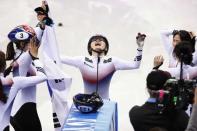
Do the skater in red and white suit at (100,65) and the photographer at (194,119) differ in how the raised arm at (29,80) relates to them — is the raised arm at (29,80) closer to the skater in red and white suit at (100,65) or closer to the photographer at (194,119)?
the skater in red and white suit at (100,65)

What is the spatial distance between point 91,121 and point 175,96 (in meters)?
0.99

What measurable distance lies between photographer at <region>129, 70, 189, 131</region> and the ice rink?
12.8 ft

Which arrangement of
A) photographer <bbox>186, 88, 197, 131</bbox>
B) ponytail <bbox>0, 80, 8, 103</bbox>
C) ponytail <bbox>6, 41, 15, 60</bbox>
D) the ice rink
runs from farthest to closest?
1. the ice rink
2. ponytail <bbox>6, 41, 15, 60</bbox>
3. ponytail <bbox>0, 80, 8, 103</bbox>
4. photographer <bbox>186, 88, 197, 131</bbox>

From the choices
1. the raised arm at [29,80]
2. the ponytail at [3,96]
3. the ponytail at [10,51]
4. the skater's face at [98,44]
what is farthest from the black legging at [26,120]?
the skater's face at [98,44]

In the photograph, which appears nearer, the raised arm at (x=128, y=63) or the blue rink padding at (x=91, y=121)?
the blue rink padding at (x=91, y=121)

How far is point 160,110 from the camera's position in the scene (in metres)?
5.16

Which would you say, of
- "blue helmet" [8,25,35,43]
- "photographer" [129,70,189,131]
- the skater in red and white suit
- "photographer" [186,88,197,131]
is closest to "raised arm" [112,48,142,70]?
the skater in red and white suit

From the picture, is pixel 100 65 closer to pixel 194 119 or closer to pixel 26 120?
pixel 26 120

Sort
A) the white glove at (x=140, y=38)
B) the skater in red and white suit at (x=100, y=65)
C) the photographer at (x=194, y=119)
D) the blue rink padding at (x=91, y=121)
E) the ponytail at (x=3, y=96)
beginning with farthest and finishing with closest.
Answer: the skater in red and white suit at (x=100, y=65), the white glove at (x=140, y=38), the ponytail at (x=3, y=96), the blue rink padding at (x=91, y=121), the photographer at (x=194, y=119)

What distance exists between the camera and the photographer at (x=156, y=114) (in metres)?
5.19

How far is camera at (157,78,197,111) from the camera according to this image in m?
5.10

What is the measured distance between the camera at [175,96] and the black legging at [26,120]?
233cm

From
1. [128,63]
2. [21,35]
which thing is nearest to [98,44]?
[128,63]

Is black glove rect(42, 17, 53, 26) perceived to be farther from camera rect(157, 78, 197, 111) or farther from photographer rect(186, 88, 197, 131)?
photographer rect(186, 88, 197, 131)
